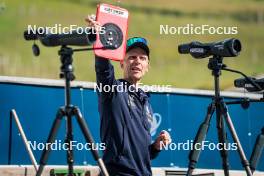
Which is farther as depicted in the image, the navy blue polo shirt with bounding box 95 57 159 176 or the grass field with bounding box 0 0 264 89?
the grass field with bounding box 0 0 264 89

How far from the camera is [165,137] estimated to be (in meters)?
6.02

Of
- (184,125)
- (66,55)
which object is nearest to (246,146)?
(184,125)

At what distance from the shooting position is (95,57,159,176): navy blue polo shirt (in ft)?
18.9

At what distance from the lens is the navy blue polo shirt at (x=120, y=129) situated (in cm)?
575

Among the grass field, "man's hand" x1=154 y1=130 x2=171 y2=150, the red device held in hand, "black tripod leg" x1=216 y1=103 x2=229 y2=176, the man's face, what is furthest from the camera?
the grass field

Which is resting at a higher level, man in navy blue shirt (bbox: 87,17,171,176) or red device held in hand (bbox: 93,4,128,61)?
red device held in hand (bbox: 93,4,128,61)

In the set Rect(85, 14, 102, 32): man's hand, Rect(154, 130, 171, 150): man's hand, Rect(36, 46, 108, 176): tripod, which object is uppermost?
Rect(85, 14, 102, 32): man's hand

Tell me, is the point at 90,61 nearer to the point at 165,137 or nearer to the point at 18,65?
the point at 18,65

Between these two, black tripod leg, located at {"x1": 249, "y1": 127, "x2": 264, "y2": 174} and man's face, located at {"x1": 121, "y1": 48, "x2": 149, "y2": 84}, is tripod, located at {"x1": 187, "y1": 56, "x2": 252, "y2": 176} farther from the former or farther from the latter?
man's face, located at {"x1": 121, "y1": 48, "x2": 149, "y2": 84}

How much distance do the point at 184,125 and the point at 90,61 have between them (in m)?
39.2

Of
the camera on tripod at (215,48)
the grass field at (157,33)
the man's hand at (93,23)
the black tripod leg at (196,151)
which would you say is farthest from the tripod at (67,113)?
the grass field at (157,33)

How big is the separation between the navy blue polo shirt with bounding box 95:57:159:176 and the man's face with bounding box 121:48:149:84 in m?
0.18

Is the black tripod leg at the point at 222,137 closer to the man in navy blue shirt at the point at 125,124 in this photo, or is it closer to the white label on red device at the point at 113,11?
the man in navy blue shirt at the point at 125,124

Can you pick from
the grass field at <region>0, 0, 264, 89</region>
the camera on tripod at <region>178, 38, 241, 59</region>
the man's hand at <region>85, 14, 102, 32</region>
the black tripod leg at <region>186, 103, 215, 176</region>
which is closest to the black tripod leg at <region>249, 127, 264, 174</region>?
the black tripod leg at <region>186, 103, 215, 176</region>
